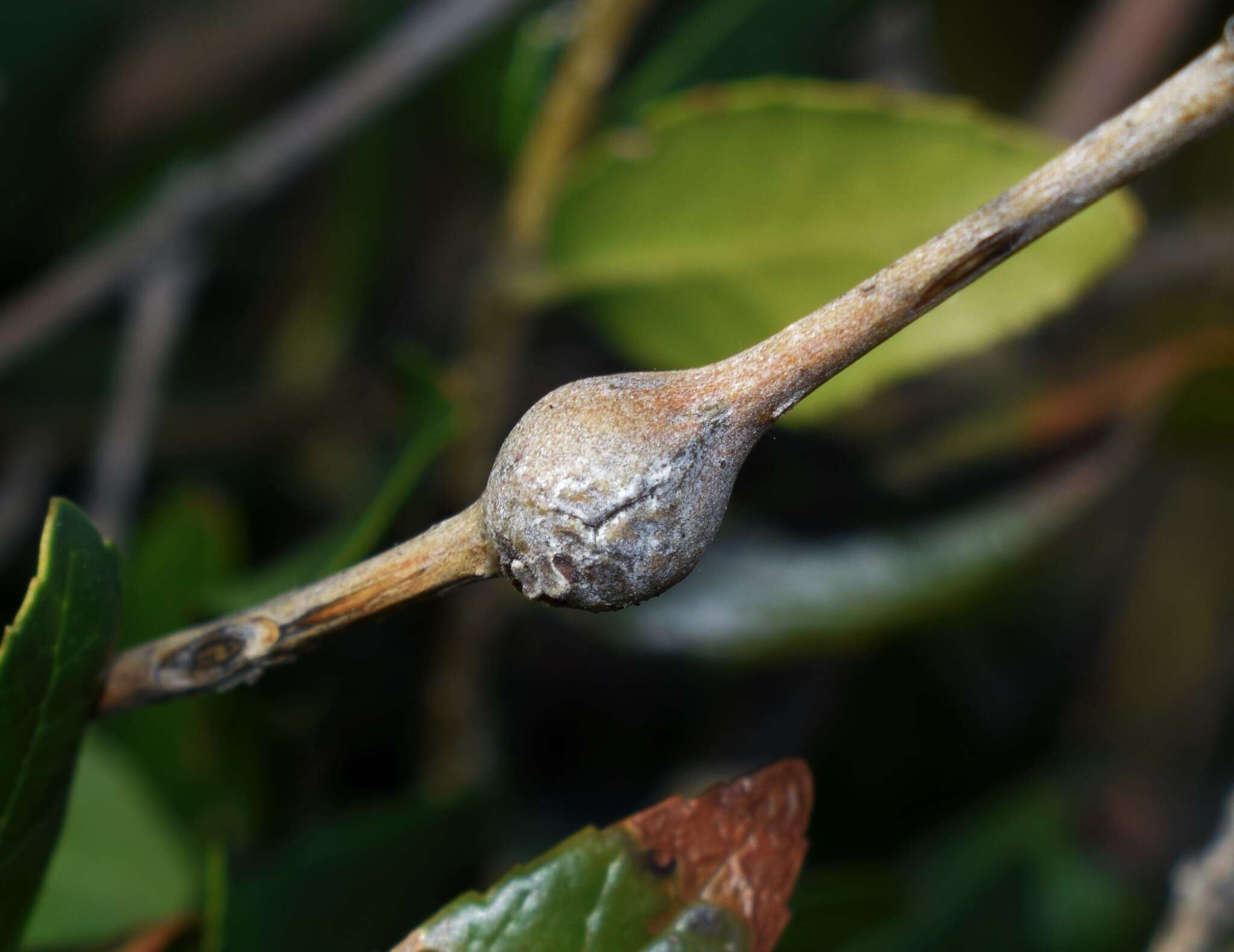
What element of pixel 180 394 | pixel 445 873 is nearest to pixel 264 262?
pixel 180 394

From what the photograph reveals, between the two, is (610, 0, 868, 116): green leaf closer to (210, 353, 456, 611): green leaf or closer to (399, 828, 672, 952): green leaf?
(210, 353, 456, 611): green leaf

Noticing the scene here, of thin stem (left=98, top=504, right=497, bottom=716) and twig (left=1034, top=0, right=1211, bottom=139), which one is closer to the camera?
thin stem (left=98, top=504, right=497, bottom=716)

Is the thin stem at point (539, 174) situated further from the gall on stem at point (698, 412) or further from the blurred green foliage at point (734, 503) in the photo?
the gall on stem at point (698, 412)

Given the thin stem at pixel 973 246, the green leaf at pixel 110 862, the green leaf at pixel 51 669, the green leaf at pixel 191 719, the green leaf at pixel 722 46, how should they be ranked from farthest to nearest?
the green leaf at pixel 722 46
the green leaf at pixel 191 719
the green leaf at pixel 110 862
the green leaf at pixel 51 669
the thin stem at pixel 973 246

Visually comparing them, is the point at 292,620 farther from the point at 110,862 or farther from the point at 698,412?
the point at 110,862

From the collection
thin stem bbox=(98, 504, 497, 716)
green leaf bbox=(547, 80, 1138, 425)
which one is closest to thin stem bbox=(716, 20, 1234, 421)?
thin stem bbox=(98, 504, 497, 716)

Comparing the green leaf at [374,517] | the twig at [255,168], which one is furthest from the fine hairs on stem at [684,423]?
the twig at [255,168]

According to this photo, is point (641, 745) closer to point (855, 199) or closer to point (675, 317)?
point (675, 317)

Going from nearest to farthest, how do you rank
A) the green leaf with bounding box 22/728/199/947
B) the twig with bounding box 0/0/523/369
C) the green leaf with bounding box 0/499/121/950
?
the green leaf with bounding box 0/499/121/950 → the green leaf with bounding box 22/728/199/947 → the twig with bounding box 0/0/523/369
